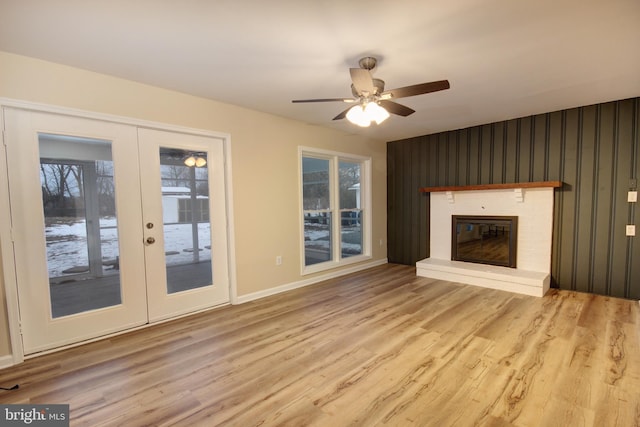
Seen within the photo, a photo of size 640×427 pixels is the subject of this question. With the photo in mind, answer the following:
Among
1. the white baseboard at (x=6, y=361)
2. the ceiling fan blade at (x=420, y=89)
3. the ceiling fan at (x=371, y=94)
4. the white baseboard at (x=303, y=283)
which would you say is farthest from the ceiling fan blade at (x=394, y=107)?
the white baseboard at (x=6, y=361)

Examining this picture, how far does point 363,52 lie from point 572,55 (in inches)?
69.8

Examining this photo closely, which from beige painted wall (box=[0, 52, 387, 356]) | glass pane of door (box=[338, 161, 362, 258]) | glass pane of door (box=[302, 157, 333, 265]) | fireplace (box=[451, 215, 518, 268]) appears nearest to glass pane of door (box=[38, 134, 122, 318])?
beige painted wall (box=[0, 52, 387, 356])

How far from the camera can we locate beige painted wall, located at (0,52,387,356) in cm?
241

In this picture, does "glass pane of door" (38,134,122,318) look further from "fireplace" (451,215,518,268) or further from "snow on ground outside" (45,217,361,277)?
"fireplace" (451,215,518,268)

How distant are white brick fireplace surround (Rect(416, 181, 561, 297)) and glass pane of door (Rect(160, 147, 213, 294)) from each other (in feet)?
11.1

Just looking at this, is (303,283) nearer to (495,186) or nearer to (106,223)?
(106,223)

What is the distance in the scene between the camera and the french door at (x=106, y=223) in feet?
7.94

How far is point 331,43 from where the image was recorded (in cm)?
222

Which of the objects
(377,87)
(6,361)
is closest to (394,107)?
(377,87)

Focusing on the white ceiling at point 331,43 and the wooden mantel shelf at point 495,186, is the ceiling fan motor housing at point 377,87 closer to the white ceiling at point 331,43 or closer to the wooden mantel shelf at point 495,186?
the white ceiling at point 331,43

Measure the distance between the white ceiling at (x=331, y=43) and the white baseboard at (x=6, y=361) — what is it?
2.40 m

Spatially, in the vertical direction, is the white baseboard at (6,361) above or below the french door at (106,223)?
below

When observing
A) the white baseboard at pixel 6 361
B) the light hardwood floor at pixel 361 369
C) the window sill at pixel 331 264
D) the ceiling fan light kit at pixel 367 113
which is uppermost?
the ceiling fan light kit at pixel 367 113

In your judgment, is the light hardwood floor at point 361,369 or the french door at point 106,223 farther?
the french door at point 106,223
